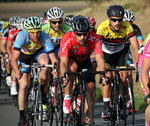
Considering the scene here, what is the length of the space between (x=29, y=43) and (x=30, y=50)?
24 centimetres

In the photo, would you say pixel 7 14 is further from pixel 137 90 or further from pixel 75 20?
pixel 75 20

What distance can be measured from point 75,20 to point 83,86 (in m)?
1.19

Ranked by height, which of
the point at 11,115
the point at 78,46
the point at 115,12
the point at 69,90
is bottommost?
the point at 11,115

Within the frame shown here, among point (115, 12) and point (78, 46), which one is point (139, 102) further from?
point (78, 46)

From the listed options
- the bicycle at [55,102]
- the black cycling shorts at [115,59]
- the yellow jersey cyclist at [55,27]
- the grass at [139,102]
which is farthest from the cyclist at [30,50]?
the grass at [139,102]

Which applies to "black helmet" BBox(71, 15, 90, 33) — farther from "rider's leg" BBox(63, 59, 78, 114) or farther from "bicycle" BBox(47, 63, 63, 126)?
"bicycle" BBox(47, 63, 63, 126)

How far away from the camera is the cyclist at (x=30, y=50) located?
28.4 ft

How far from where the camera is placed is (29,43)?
898 centimetres

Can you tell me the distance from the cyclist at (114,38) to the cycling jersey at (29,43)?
101cm

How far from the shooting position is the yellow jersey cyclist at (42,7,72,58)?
1028 cm

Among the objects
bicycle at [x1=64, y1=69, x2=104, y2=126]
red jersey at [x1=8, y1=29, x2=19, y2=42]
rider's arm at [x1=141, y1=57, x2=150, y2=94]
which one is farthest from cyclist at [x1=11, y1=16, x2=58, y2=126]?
red jersey at [x1=8, y1=29, x2=19, y2=42]

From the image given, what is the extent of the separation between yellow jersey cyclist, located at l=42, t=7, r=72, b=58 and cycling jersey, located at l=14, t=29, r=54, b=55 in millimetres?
1303

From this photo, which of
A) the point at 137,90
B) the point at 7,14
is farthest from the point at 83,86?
the point at 7,14

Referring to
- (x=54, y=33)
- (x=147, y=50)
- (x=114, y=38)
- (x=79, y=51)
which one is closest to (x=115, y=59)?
(x=114, y=38)
